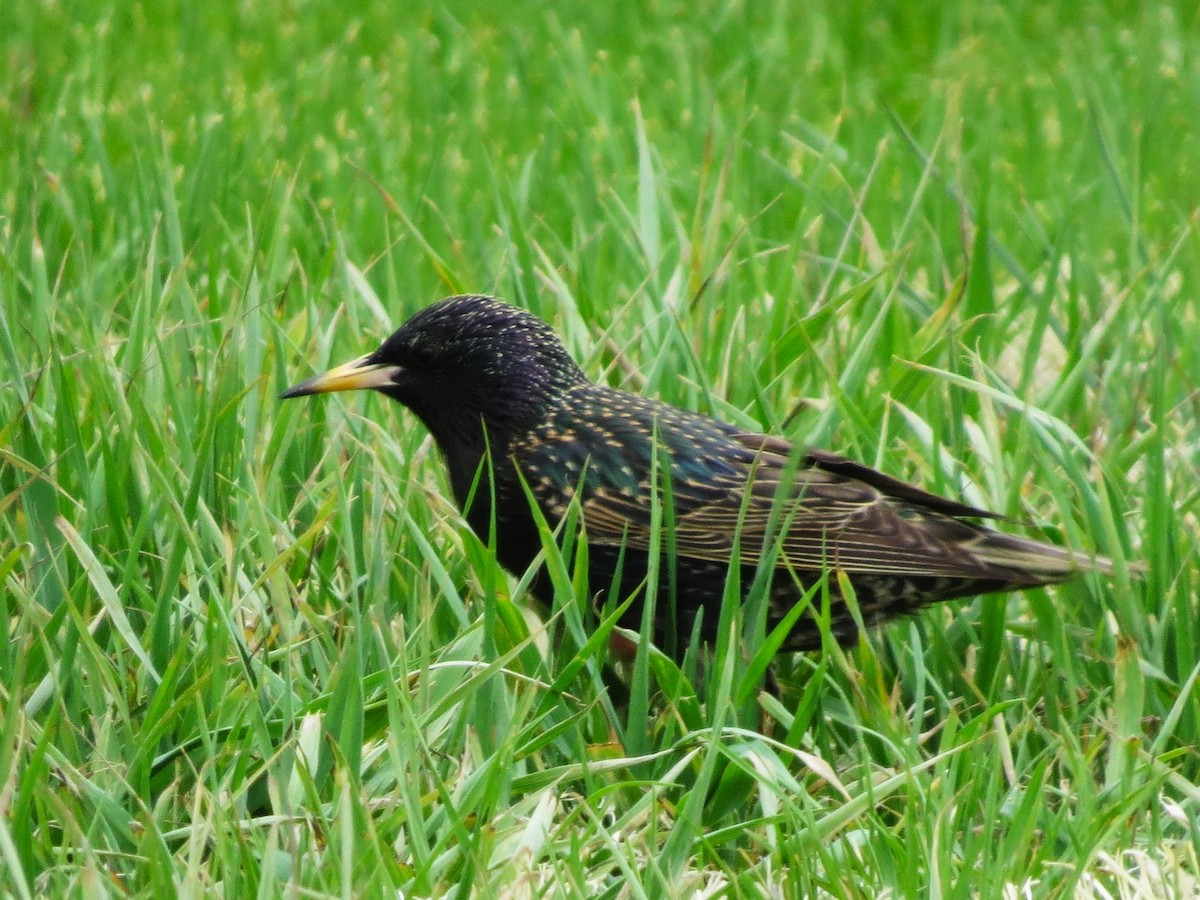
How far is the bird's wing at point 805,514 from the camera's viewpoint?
3.48m

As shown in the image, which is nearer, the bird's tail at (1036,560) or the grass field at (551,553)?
the grass field at (551,553)

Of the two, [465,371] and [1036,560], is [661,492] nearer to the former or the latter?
[465,371]

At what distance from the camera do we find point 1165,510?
3.30 meters

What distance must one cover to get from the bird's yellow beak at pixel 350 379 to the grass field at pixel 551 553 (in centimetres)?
11

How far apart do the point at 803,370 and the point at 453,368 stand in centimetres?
100

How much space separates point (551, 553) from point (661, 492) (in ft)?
2.22

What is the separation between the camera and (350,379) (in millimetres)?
3707

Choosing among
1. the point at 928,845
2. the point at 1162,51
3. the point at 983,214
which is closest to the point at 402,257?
the point at 983,214

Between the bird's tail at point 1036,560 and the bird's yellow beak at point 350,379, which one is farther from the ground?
the bird's yellow beak at point 350,379

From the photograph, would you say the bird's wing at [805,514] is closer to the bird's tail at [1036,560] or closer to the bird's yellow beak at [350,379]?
the bird's tail at [1036,560]

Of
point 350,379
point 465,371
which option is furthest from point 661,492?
point 350,379

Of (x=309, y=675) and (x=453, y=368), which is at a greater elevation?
(x=453, y=368)

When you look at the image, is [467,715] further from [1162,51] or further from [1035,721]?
[1162,51]

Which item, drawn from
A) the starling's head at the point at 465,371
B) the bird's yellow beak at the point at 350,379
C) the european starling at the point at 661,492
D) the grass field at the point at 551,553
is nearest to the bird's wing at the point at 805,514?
the european starling at the point at 661,492
